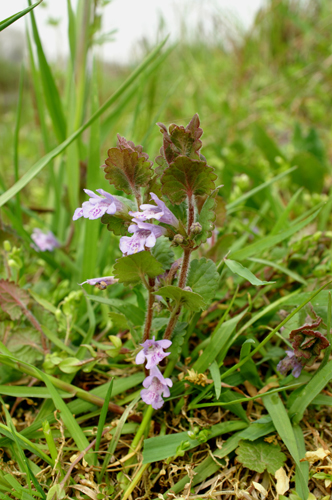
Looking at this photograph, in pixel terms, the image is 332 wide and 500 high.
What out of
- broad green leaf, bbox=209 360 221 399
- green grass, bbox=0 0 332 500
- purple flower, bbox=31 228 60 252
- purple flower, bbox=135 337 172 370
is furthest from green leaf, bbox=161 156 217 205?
purple flower, bbox=31 228 60 252

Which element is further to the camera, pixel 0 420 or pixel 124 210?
pixel 0 420

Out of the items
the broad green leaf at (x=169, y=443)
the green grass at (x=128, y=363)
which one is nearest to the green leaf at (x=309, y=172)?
the green grass at (x=128, y=363)

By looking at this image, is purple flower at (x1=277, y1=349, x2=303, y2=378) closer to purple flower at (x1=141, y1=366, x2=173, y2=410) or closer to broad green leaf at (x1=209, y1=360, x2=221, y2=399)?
broad green leaf at (x1=209, y1=360, x2=221, y2=399)

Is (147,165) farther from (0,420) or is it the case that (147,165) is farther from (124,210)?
(0,420)

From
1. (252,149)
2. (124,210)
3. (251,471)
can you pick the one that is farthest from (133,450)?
(252,149)

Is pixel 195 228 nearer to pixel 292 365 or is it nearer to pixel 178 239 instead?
pixel 178 239

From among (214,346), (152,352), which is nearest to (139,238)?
(152,352)

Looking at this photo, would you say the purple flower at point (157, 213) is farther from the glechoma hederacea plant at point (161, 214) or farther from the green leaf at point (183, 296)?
the green leaf at point (183, 296)
